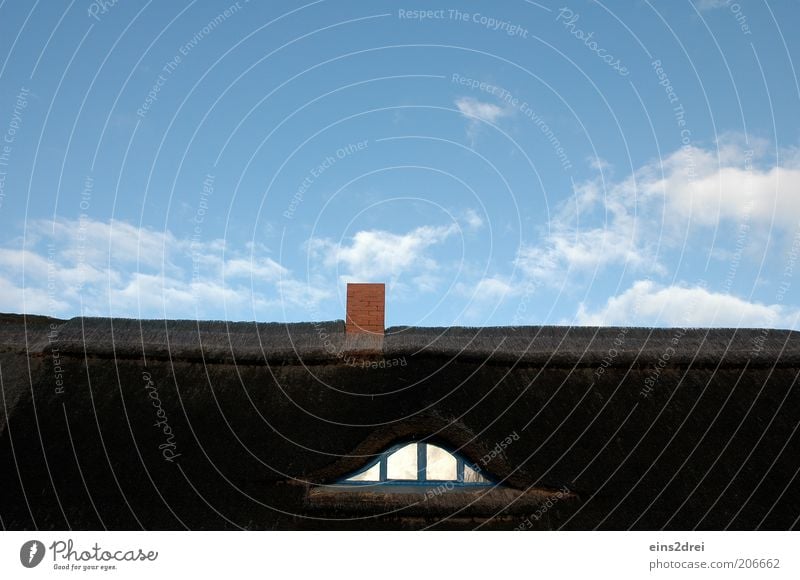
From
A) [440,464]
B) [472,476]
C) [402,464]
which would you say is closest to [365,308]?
[402,464]

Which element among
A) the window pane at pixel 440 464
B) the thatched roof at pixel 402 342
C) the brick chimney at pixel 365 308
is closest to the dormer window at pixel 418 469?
the window pane at pixel 440 464

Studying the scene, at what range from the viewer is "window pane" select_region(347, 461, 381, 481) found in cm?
661

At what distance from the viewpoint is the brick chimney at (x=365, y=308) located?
367 inches

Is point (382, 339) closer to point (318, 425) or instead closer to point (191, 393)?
point (318, 425)

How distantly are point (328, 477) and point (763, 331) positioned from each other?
22.6 ft

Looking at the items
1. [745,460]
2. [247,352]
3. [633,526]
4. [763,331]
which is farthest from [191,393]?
[763,331]

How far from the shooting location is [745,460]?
22.6ft

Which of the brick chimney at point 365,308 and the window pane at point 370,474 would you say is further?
the brick chimney at point 365,308

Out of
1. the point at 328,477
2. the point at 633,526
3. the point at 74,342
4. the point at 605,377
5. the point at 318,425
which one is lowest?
the point at 633,526

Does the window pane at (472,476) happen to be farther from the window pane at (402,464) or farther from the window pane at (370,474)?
the window pane at (370,474)
